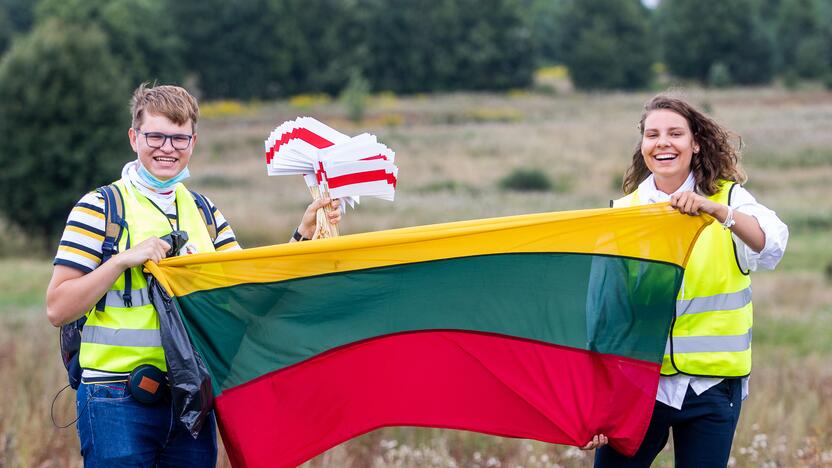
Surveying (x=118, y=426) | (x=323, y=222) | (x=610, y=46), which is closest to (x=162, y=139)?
(x=323, y=222)

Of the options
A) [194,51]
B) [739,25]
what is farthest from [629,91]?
[194,51]

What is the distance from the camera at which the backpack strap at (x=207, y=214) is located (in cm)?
441

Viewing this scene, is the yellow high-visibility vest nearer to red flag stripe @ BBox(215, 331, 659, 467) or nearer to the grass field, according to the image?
red flag stripe @ BBox(215, 331, 659, 467)

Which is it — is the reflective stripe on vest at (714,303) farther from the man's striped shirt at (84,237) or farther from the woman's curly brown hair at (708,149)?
the man's striped shirt at (84,237)

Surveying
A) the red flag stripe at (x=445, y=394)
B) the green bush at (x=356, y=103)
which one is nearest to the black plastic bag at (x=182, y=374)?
the red flag stripe at (x=445, y=394)

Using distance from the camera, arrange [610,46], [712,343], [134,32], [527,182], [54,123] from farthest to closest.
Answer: [610,46], [134,32], [527,182], [54,123], [712,343]

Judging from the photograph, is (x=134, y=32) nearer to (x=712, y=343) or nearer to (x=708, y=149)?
(x=708, y=149)

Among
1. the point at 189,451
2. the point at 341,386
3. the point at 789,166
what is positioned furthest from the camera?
the point at 789,166

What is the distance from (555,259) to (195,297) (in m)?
1.59

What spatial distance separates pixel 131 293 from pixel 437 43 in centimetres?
8670

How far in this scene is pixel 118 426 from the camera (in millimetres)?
3947

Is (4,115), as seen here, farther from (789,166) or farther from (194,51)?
(194,51)

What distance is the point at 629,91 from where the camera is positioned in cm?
8650

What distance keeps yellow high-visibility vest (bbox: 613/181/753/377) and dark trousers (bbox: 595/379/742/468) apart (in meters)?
0.10
